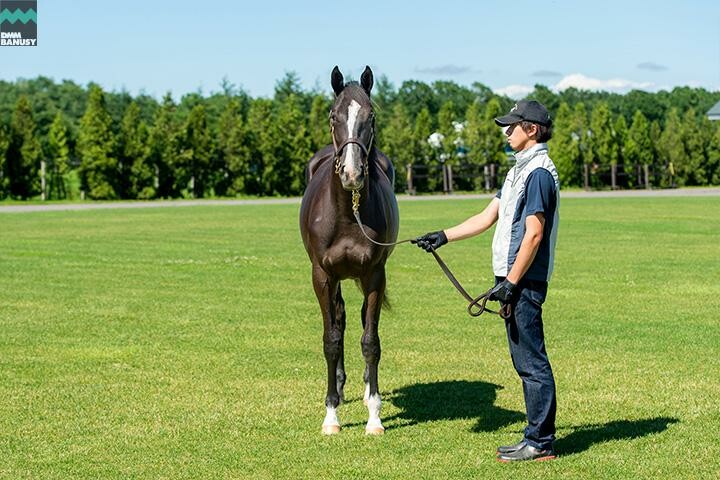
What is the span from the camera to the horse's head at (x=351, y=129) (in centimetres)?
667

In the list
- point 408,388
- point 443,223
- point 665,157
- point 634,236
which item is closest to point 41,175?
point 443,223

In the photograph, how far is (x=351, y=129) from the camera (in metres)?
6.83

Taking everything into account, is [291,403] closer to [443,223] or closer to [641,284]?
[641,284]

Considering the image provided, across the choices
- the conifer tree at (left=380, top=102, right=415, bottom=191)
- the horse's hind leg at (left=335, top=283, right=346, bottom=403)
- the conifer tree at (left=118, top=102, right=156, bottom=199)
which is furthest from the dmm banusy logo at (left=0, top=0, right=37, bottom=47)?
the horse's hind leg at (left=335, top=283, right=346, bottom=403)

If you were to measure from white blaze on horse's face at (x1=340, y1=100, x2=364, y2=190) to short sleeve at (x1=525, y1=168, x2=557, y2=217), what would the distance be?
1136 millimetres

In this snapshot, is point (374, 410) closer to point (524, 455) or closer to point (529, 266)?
point (524, 455)

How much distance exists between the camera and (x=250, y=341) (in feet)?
35.9

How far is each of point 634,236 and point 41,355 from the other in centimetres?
1791

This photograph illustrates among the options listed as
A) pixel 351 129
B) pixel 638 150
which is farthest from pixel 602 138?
pixel 351 129

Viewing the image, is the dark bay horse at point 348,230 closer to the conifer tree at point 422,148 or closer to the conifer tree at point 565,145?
the conifer tree at point 422,148

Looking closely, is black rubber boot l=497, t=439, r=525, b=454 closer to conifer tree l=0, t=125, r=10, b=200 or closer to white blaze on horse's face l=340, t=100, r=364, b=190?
white blaze on horse's face l=340, t=100, r=364, b=190

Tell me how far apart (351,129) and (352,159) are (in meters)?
0.25

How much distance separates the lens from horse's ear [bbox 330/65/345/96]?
7.07m

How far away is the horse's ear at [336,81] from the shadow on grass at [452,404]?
2564mm
